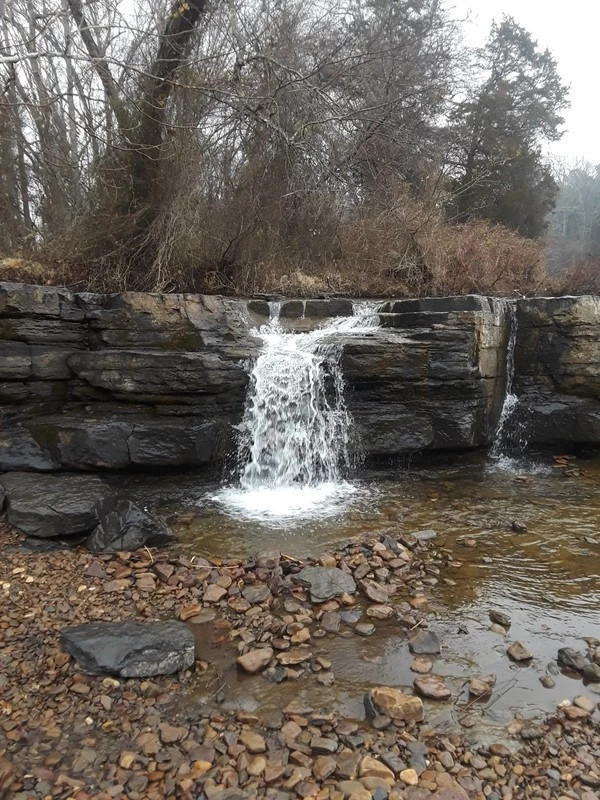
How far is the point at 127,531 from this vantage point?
4.10m

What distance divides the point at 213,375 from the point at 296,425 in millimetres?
1168

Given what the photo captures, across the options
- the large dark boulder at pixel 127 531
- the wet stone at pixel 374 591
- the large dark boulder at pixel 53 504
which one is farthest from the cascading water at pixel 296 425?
the wet stone at pixel 374 591

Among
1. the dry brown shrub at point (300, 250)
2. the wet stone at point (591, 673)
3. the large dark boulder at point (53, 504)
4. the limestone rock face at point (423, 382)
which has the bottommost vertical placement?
the wet stone at point (591, 673)

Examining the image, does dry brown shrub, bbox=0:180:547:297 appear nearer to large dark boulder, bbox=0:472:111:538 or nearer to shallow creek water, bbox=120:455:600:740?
large dark boulder, bbox=0:472:111:538

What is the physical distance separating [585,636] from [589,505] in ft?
8.25

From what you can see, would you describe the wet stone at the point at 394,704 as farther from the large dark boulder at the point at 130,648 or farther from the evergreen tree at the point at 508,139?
the evergreen tree at the point at 508,139

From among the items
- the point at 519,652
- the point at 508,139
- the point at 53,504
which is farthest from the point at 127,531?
the point at 508,139

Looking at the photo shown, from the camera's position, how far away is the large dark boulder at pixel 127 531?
4.03 m

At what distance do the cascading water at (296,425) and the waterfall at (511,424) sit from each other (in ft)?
7.75

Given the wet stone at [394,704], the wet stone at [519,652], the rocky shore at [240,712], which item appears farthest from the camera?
the wet stone at [519,652]

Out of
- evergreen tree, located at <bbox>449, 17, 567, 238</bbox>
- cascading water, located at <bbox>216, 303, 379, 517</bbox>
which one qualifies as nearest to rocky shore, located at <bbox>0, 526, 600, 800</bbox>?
cascading water, located at <bbox>216, 303, 379, 517</bbox>

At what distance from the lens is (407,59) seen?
1065 cm

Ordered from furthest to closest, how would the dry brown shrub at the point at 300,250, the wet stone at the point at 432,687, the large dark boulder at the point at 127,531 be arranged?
1. the dry brown shrub at the point at 300,250
2. the large dark boulder at the point at 127,531
3. the wet stone at the point at 432,687

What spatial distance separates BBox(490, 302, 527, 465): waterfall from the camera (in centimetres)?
688
